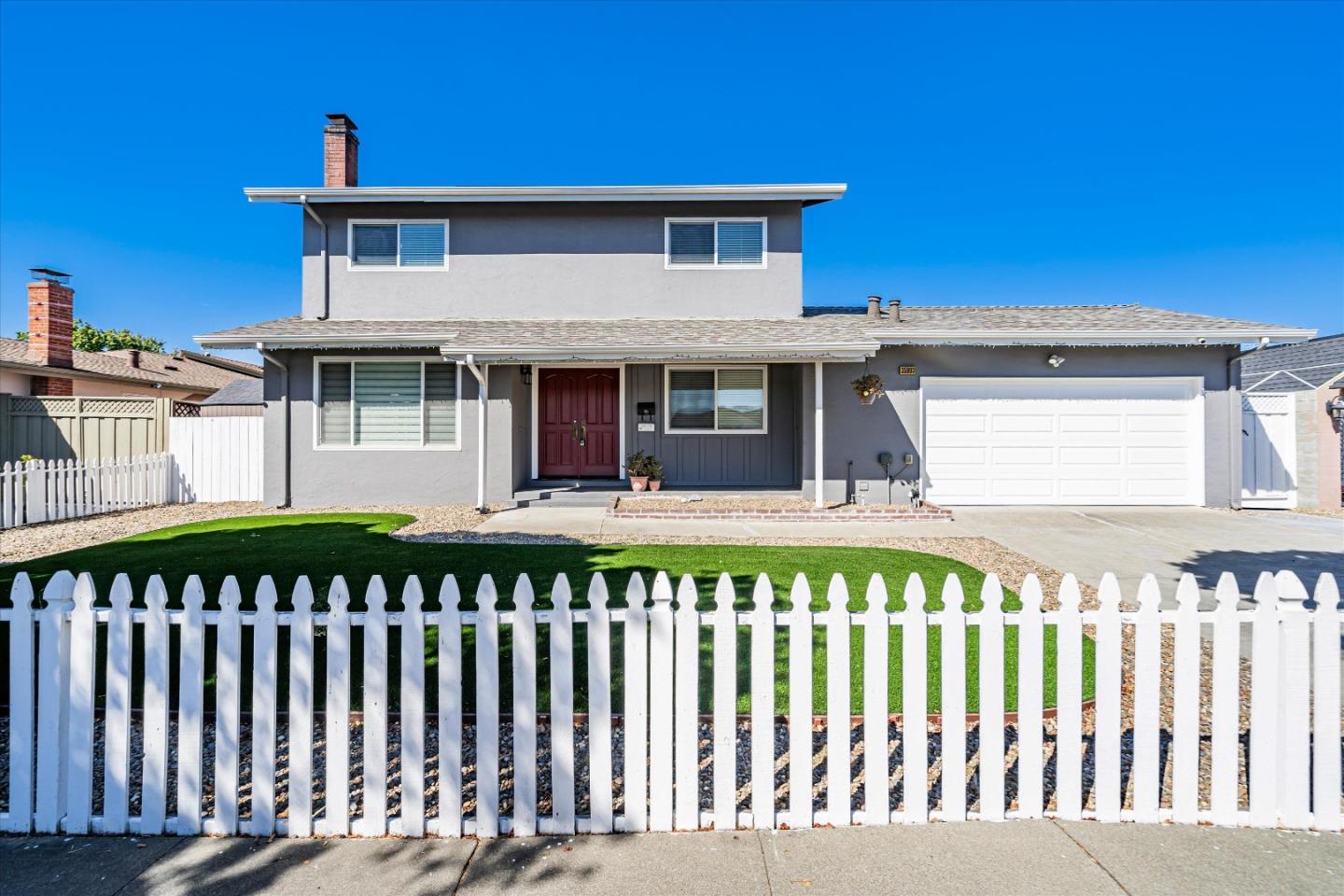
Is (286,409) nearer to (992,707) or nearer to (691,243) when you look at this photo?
(691,243)

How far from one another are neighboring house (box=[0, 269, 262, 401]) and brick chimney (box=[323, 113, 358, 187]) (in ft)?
28.8

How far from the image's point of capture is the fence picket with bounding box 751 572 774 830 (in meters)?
2.59

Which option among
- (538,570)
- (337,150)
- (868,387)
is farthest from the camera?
(337,150)

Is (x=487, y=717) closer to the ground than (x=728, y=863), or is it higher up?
higher up

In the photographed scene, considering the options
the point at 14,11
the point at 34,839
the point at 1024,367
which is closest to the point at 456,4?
the point at 14,11

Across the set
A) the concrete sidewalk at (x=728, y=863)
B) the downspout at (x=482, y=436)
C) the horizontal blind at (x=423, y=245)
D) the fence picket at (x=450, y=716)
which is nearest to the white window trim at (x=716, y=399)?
the downspout at (x=482, y=436)

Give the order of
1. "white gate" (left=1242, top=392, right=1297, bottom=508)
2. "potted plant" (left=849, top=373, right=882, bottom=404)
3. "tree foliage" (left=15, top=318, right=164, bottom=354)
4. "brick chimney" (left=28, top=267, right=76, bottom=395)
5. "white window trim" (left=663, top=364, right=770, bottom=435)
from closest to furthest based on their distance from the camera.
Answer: "potted plant" (left=849, top=373, right=882, bottom=404)
"white gate" (left=1242, top=392, right=1297, bottom=508)
"white window trim" (left=663, top=364, right=770, bottom=435)
"brick chimney" (left=28, top=267, right=76, bottom=395)
"tree foliage" (left=15, top=318, right=164, bottom=354)

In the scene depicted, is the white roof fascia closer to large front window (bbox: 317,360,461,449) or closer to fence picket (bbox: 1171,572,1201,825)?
large front window (bbox: 317,360,461,449)

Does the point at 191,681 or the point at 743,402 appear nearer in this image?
the point at 191,681

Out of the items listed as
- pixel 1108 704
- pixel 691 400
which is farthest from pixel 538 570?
pixel 691 400

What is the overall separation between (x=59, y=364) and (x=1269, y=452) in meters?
27.6

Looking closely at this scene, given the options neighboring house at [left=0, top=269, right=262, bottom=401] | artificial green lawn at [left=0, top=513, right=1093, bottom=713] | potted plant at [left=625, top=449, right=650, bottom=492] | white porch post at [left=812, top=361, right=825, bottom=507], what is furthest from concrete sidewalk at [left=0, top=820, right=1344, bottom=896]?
neighboring house at [left=0, top=269, right=262, bottom=401]

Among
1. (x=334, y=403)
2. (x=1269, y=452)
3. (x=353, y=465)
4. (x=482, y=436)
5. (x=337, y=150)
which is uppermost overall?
(x=337, y=150)

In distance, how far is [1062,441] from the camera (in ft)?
37.3
